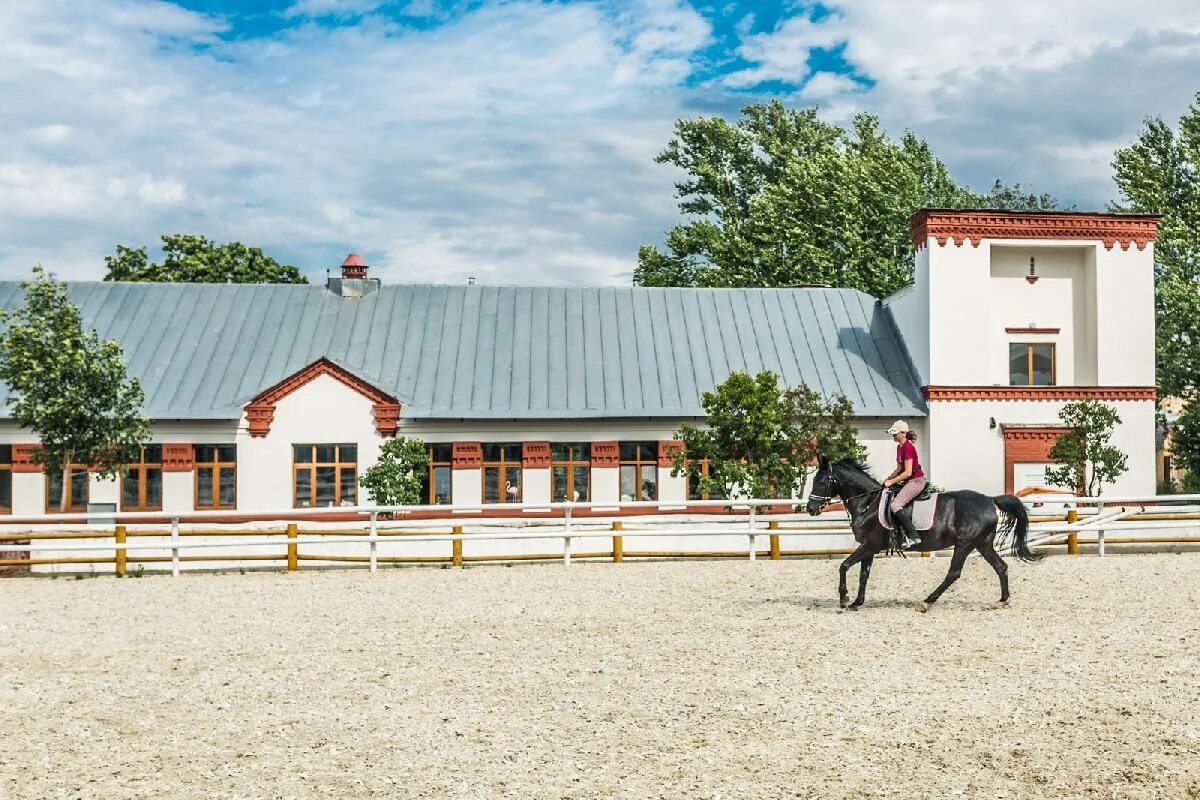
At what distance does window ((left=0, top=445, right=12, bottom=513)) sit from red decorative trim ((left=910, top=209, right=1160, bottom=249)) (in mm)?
26369

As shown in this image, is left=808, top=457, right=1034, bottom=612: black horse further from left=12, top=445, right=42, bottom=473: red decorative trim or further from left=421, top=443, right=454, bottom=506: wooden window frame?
left=12, top=445, right=42, bottom=473: red decorative trim

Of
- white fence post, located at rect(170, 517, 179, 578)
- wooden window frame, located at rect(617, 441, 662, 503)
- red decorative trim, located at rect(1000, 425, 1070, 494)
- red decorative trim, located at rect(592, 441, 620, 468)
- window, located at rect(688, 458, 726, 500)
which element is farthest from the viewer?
red decorative trim, located at rect(1000, 425, 1070, 494)

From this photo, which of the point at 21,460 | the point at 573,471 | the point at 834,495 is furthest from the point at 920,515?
the point at 21,460

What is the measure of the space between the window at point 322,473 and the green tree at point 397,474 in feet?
2.90

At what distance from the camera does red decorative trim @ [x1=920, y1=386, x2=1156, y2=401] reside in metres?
33.6

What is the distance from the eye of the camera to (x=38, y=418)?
87.0 ft

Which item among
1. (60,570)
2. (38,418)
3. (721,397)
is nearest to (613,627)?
(60,570)

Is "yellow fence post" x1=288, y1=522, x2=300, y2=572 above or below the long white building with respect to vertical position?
below

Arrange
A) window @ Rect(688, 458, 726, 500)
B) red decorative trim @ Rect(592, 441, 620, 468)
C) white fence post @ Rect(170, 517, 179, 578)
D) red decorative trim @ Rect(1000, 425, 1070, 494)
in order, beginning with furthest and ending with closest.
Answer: red decorative trim @ Rect(1000, 425, 1070, 494), red decorative trim @ Rect(592, 441, 620, 468), window @ Rect(688, 458, 726, 500), white fence post @ Rect(170, 517, 179, 578)

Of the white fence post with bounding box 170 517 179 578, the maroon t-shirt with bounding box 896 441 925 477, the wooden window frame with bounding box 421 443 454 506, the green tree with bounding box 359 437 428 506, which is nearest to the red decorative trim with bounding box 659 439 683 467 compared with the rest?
the wooden window frame with bounding box 421 443 454 506

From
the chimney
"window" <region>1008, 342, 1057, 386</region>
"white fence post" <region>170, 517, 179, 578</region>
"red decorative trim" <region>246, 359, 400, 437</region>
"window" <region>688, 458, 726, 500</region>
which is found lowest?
"white fence post" <region>170, 517, 179, 578</region>

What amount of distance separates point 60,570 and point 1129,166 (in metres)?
42.7

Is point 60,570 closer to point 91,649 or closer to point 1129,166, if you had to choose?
point 91,649

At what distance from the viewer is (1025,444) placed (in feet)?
111
